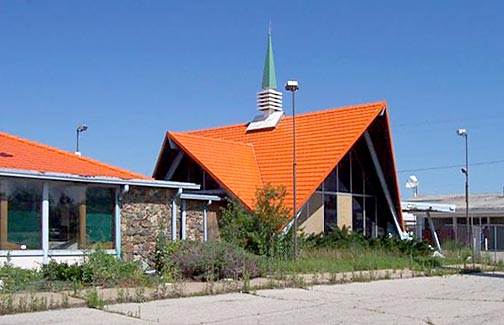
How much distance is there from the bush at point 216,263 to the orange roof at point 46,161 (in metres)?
3.36

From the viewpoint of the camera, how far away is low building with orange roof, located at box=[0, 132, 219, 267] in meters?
18.2

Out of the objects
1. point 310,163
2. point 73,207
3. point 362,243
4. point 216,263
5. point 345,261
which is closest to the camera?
point 216,263

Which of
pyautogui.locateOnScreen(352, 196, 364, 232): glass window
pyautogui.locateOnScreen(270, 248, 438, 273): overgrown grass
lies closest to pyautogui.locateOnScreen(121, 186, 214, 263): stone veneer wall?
pyautogui.locateOnScreen(270, 248, 438, 273): overgrown grass

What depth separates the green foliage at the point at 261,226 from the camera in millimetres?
23969

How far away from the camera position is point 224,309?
44.8ft

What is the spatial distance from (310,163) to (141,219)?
8627mm

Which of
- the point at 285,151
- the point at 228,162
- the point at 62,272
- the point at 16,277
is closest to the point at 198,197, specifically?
the point at 228,162

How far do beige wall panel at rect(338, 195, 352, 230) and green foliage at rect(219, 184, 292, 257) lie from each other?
19.4 ft

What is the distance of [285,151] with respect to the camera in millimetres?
29656

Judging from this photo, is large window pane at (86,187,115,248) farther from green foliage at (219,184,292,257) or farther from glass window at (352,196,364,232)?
glass window at (352,196,364,232)

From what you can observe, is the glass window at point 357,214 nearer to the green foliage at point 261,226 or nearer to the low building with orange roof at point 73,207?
the green foliage at point 261,226

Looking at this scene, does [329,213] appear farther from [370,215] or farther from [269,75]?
[269,75]

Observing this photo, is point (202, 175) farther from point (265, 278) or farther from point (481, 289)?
point (481, 289)

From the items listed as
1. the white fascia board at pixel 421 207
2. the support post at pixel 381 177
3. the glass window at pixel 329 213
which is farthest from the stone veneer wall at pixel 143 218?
the white fascia board at pixel 421 207
